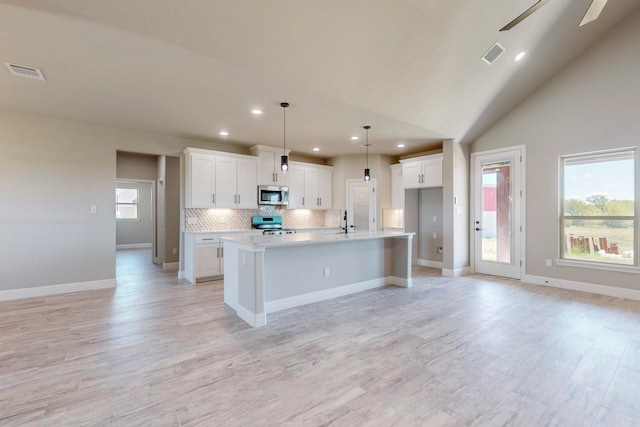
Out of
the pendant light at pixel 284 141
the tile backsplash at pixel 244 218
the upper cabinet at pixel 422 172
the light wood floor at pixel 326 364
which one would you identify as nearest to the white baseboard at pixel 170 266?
the tile backsplash at pixel 244 218

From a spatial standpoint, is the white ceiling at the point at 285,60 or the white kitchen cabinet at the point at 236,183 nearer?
the white ceiling at the point at 285,60

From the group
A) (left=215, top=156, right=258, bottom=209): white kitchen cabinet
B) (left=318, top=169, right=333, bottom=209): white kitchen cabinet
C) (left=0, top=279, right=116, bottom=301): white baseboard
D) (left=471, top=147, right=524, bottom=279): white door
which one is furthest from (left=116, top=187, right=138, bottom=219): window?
(left=471, top=147, right=524, bottom=279): white door

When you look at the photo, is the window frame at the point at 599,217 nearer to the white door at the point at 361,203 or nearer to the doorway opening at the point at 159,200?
the white door at the point at 361,203

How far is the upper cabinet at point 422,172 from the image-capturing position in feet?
21.3

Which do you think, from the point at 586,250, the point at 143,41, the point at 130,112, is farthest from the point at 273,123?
the point at 586,250

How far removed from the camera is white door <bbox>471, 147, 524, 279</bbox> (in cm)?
562

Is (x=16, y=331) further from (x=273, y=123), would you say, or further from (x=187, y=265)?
(x=273, y=123)

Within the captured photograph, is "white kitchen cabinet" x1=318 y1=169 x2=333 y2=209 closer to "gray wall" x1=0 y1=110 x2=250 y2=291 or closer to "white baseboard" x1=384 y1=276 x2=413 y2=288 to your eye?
"white baseboard" x1=384 y1=276 x2=413 y2=288

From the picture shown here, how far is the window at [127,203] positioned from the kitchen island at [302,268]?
8603mm

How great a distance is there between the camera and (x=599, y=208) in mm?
4805

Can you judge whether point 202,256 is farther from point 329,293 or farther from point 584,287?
point 584,287

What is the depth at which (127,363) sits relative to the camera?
259cm

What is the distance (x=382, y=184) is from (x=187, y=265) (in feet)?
16.0

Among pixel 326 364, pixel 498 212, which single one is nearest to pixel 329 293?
pixel 326 364
